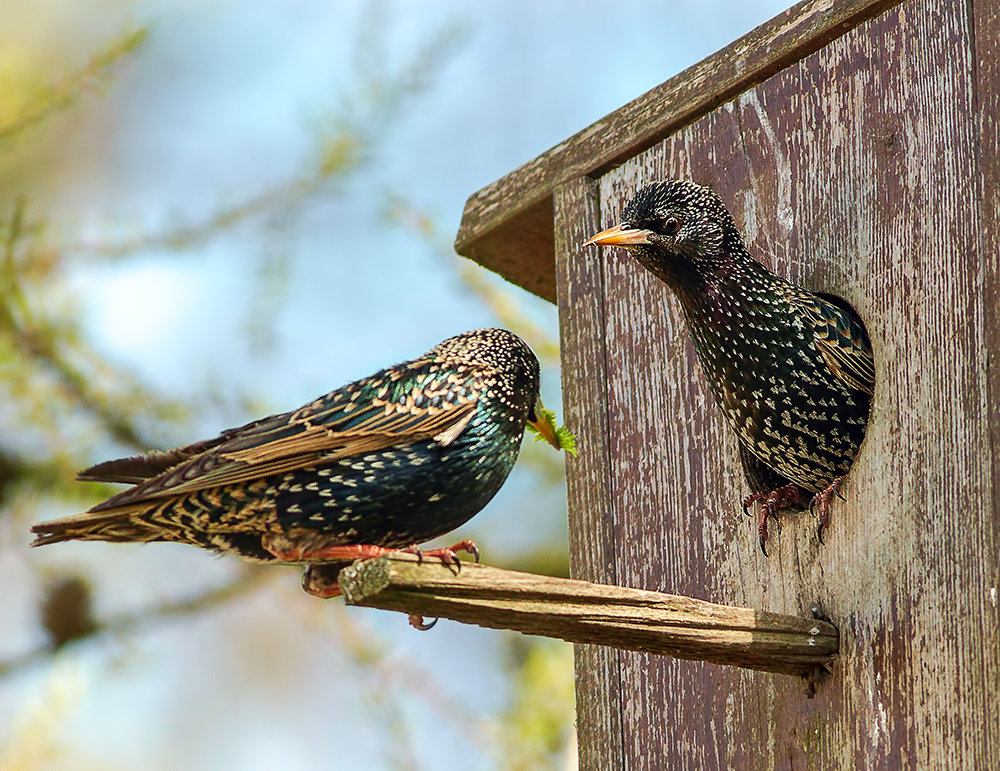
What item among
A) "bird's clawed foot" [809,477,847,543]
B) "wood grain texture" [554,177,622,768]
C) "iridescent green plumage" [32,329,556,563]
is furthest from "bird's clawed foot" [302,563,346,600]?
"bird's clawed foot" [809,477,847,543]

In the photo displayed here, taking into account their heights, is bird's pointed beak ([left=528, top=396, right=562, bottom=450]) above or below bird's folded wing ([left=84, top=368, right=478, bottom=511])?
above

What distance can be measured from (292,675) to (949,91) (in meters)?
5.30

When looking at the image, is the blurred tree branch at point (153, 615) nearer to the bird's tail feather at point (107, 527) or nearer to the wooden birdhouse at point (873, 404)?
the bird's tail feather at point (107, 527)

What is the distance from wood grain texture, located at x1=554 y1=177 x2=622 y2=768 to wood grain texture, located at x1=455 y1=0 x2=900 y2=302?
89mm

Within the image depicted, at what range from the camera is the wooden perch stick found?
196 cm

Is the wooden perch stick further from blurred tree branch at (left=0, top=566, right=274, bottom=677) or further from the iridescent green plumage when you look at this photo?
blurred tree branch at (left=0, top=566, right=274, bottom=677)

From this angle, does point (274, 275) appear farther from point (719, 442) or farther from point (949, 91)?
point (949, 91)

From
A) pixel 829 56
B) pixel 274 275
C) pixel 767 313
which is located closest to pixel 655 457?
pixel 767 313

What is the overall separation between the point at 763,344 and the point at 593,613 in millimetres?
748

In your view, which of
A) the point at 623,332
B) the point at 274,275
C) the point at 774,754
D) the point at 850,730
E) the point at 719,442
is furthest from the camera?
the point at 274,275

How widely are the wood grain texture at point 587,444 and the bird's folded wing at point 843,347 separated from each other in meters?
0.64

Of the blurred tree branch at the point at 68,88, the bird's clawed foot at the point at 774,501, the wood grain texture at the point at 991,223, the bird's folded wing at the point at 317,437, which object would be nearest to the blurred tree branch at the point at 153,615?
the bird's folded wing at the point at 317,437

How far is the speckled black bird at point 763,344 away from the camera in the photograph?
8.50 ft

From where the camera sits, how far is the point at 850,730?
2428 mm
